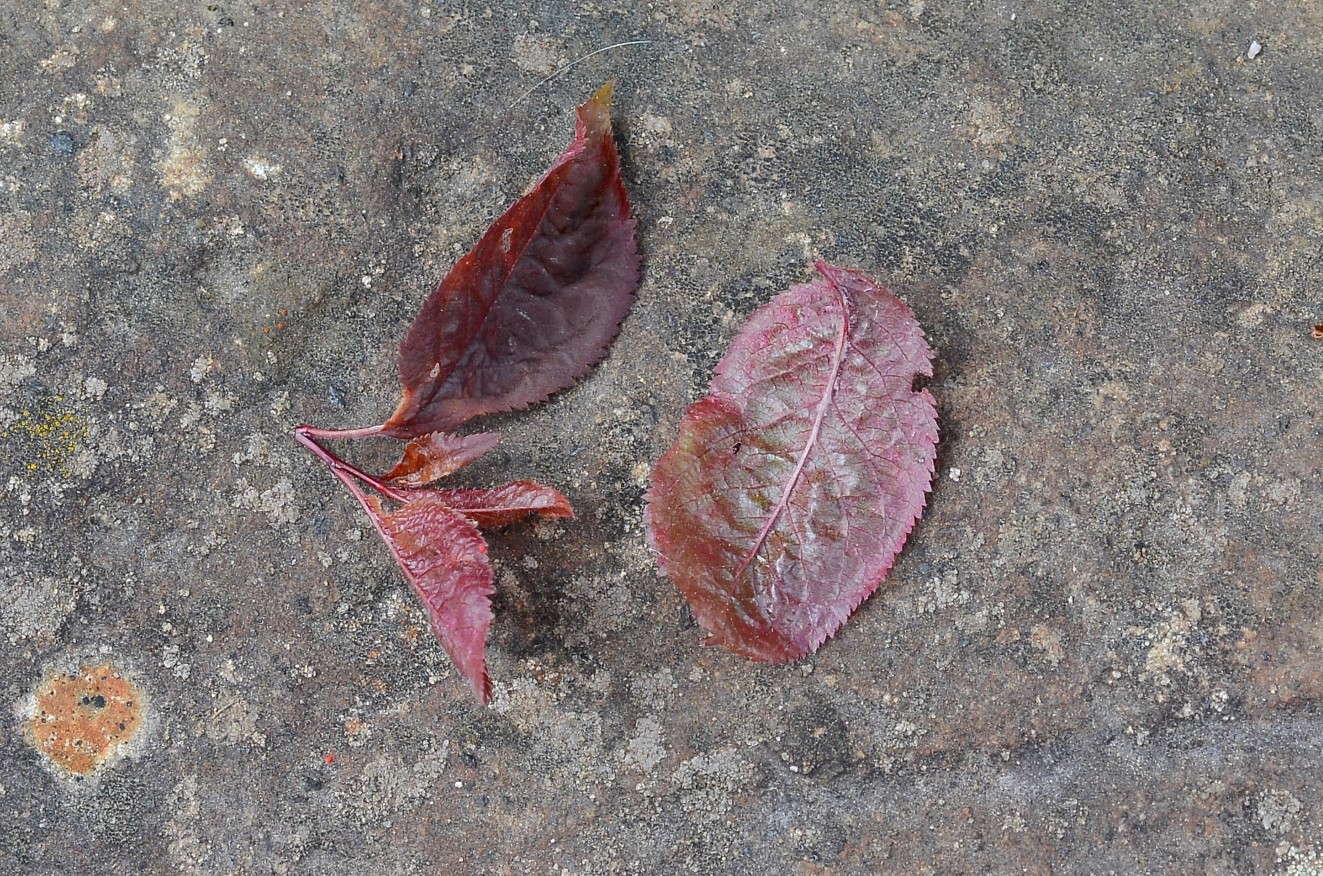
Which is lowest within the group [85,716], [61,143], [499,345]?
[85,716]

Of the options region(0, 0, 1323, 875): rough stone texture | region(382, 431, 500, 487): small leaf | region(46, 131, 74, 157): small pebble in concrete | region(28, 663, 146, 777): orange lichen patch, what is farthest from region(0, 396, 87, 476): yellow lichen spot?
region(382, 431, 500, 487): small leaf

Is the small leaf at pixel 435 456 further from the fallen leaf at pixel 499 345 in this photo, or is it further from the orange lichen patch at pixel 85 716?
the orange lichen patch at pixel 85 716

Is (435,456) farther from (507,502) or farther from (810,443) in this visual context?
(810,443)

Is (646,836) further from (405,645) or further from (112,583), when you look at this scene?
(112,583)

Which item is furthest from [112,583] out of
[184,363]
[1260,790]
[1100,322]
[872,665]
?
[1260,790]

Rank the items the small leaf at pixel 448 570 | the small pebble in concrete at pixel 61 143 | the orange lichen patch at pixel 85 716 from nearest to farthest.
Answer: the small leaf at pixel 448 570 → the orange lichen patch at pixel 85 716 → the small pebble in concrete at pixel 61 143

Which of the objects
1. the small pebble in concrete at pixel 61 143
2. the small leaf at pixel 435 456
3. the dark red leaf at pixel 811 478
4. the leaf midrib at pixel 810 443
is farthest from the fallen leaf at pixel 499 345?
the small pebble in concrete at pixel 61 143

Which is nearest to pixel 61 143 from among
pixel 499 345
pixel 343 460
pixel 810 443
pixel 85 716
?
pixel 343 460
